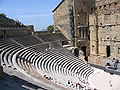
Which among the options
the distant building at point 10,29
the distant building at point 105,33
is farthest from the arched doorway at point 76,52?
the distant building at point 10,29

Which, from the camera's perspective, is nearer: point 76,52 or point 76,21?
point 76,52

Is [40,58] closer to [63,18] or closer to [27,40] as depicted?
[27,40]

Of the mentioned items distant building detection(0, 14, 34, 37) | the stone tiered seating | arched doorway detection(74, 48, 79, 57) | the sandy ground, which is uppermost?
distant building detection(0, 14, 34, 37)

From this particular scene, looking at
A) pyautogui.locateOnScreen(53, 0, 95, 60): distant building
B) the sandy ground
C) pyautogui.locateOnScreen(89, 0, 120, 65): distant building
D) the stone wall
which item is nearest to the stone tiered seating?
the stone wall

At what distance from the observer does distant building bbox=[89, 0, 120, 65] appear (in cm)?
2884

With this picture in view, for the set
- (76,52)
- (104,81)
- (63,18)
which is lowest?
(104,81)

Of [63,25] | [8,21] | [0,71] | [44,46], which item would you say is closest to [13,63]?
[0,71]

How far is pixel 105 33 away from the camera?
100 ft

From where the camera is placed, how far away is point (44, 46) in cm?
2583

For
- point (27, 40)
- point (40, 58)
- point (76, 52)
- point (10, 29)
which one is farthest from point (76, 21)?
point (40, 58)

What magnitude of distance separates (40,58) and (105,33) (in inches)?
533

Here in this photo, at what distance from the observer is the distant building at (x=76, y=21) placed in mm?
32375

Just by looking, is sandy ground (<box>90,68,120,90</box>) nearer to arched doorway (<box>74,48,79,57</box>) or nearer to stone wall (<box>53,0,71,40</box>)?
arched doorway (<box>74,48,79,57</box>)

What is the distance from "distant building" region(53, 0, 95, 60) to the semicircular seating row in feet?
Result: 20.9
